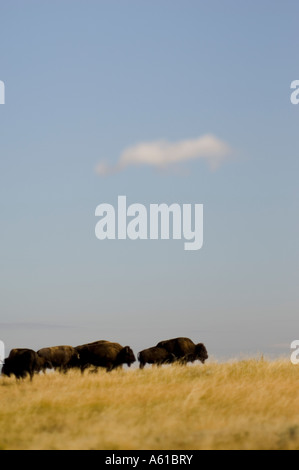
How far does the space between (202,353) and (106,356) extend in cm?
426

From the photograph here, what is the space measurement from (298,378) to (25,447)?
43.6 feet

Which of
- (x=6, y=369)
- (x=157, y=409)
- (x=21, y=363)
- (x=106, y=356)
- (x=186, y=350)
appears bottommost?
(x=157, y=409)

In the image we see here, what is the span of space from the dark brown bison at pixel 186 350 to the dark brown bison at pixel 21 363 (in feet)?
19.7

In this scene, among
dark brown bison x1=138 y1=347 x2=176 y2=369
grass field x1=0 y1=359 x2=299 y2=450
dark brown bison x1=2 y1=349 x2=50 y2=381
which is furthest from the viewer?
dark brown bison x1=138 y1=347 x2=176 y2=369

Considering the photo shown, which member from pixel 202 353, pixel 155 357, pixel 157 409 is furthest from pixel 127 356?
pixel 157 409

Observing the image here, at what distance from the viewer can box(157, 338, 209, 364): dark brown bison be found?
29.2m

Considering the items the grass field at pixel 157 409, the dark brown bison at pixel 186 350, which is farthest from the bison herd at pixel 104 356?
the grass field at pixel 157 409

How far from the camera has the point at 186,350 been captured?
96.1 feet

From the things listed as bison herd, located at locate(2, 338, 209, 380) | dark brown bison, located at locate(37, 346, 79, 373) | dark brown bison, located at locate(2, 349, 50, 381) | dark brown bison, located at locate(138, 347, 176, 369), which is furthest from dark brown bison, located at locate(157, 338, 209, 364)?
dark brown bison, located at locate(2, 349, 50, 381)

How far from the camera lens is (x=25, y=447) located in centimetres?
1367

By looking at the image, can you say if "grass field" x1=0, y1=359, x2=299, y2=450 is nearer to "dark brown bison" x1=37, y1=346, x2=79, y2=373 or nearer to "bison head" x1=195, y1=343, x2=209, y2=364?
"dark brown bison" x1=37, y1=346, x2=79, y2=373

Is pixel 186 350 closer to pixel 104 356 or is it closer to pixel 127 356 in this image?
pixel 127 356

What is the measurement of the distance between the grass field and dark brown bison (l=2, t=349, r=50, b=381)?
0.41m
